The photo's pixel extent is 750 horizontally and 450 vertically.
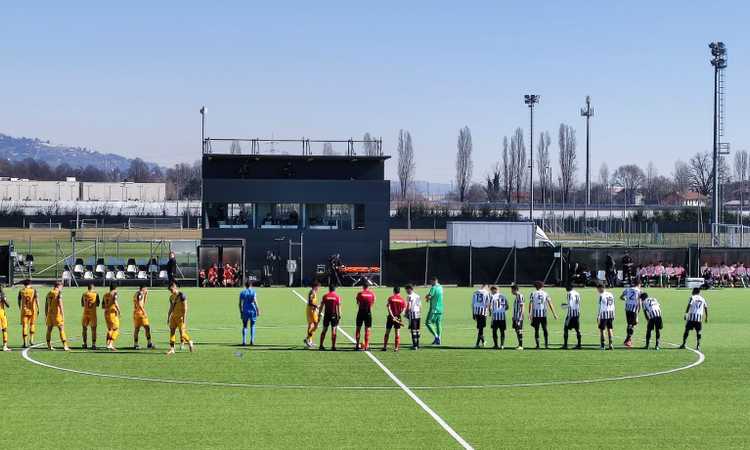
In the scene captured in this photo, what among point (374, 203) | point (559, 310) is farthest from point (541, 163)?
point (559, 310)

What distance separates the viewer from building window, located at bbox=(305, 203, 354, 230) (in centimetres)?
6241

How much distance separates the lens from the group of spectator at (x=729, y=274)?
61.9 m

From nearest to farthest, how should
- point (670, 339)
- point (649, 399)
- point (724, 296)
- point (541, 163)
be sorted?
point (649, 399) → point (670, 339) → point (724, 296) → point (541, 163)

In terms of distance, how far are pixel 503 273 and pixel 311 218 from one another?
11993mm

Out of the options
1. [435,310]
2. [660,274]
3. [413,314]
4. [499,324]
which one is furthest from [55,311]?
[660,274]

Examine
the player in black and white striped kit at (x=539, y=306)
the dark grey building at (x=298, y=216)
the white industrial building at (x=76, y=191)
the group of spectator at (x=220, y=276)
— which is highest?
the white industrial building at (x=76, y=191)

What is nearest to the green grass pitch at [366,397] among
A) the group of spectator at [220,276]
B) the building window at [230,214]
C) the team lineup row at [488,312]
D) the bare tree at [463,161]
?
the team lineup row at [488,312]

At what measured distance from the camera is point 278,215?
2454 inches

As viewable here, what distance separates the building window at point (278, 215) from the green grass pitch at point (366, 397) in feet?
96.6

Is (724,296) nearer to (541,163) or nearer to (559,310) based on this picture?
(559,310)

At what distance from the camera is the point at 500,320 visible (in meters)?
29.2

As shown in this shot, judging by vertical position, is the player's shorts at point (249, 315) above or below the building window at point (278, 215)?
below

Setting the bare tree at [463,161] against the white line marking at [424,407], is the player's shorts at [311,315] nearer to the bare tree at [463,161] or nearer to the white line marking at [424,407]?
the white line marking at [424,407]

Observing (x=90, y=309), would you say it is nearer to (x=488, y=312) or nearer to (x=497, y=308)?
(x=488, y=312)
